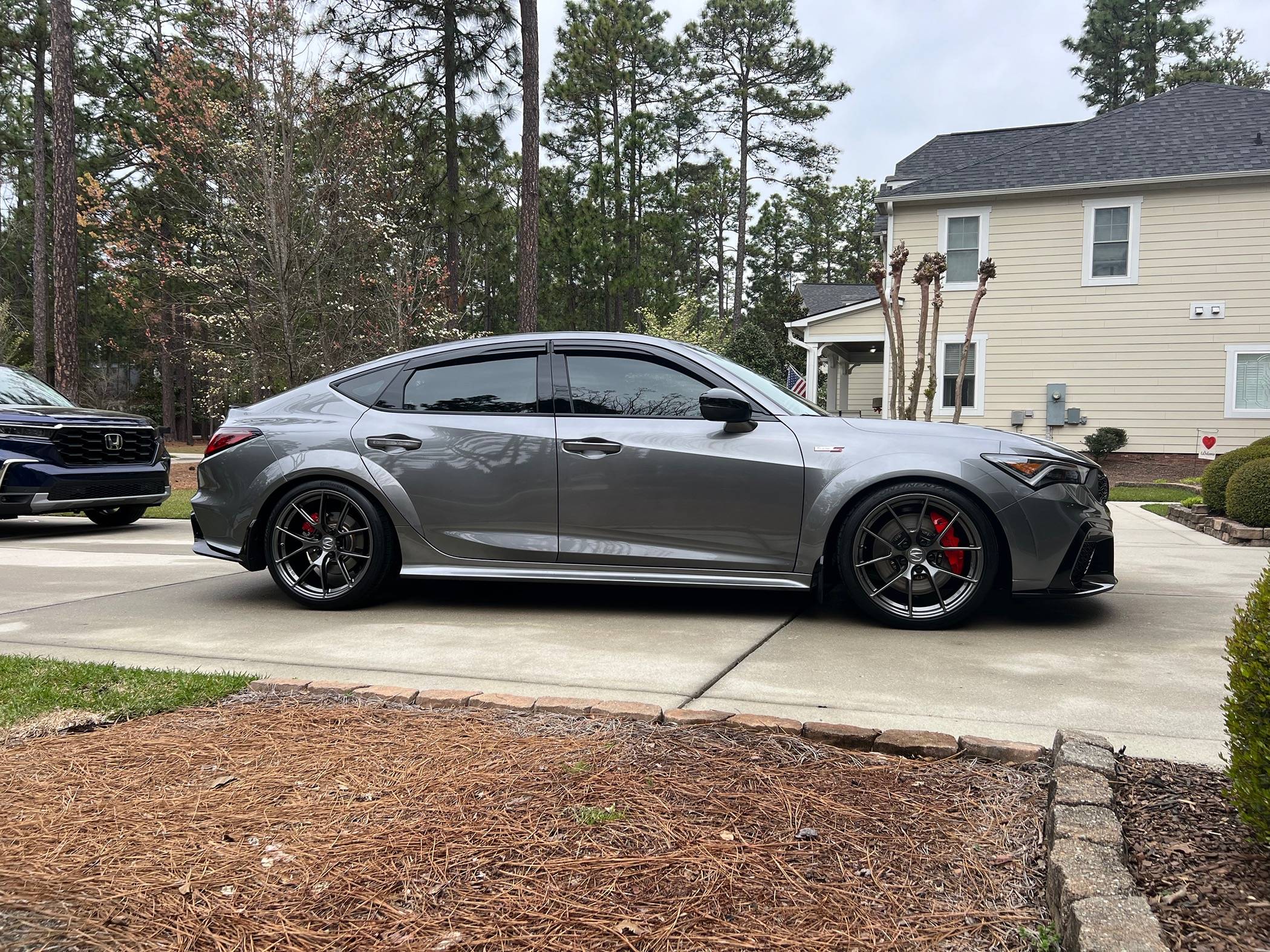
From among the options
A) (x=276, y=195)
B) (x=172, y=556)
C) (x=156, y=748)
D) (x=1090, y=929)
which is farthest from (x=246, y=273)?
(x=1090, y=929)

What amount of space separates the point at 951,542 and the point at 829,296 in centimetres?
2321

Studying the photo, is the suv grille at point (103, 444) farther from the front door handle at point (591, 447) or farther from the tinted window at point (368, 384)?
the front door handle at point (591, 447)

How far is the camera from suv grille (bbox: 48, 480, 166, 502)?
8016 mm

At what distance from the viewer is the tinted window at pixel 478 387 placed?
4801mm

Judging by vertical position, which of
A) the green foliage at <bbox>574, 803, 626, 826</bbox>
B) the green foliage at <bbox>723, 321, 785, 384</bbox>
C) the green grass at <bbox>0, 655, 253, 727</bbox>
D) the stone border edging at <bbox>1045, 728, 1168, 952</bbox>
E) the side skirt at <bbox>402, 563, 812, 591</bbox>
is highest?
the green foliage at <bbox>723, 321, 785, 384</bbox>

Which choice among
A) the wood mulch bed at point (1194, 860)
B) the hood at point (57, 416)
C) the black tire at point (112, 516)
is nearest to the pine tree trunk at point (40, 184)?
the black tire at point (112, 516)

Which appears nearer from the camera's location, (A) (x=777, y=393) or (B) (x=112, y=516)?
(A) (x=777, y=393)

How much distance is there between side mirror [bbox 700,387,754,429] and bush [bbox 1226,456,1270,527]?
583 cm

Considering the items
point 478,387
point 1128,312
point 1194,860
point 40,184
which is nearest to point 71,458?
point 478,387

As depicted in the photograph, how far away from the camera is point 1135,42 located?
36.6 m

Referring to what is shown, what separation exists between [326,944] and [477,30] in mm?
19787

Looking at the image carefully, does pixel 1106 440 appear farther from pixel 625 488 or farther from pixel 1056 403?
pixel 625 488

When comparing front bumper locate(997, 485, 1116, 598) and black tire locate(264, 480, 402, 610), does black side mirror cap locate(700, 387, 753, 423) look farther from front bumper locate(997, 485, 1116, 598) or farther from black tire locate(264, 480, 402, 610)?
black tire locate(264, 480, 402, 610)

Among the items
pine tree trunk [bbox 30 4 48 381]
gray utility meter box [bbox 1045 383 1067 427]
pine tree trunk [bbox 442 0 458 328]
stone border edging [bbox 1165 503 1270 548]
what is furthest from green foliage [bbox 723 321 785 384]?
pine tree trunk [bbox 30 4 48 381]
